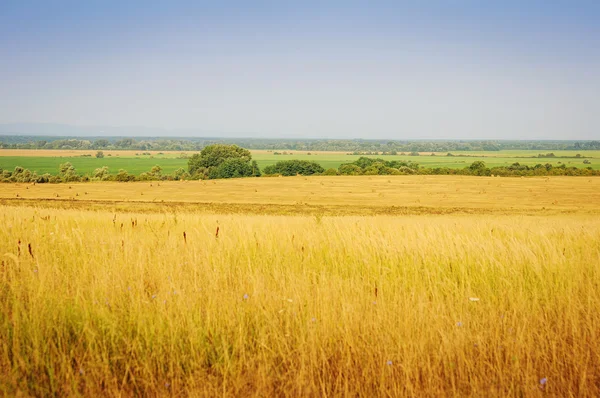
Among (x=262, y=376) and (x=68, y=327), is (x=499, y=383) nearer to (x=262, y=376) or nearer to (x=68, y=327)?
(x=262, y=376)

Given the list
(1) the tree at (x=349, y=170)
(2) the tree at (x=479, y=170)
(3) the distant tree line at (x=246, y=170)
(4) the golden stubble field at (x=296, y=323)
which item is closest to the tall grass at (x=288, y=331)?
(4) the golden stubble field at (x=296, y=323)

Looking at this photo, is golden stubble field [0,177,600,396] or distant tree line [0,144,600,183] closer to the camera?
golden stubble field [0,177,600,396]

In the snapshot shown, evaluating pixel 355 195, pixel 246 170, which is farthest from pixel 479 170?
pixel 246 170

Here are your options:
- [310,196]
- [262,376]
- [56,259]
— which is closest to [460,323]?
[262,376]

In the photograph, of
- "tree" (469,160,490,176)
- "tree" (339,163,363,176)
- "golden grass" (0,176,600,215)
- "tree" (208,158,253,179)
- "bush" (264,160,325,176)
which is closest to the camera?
"golden grass" (0,176,600,215)

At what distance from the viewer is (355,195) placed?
37000 mm

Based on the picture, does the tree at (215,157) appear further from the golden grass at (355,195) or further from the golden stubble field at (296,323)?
the golden stubble field at (296,323)

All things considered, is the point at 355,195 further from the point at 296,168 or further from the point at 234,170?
the point at 296,168

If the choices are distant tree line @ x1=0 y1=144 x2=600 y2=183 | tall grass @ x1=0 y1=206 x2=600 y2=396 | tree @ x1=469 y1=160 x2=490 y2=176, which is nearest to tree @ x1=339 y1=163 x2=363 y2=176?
distant tree line @ x1=0 y1=144 x2=600 y2=183

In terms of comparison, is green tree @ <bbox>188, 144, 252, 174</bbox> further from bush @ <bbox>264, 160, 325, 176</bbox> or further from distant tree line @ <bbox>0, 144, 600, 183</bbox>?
bush @ <bbox>264, 160, 325, 176</bbox>

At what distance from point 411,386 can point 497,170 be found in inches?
2369

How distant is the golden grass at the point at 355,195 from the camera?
96.5ft

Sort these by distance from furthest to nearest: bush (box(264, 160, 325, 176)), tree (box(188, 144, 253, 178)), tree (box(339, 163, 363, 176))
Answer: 1. tree (box(188, 144, 253, 178))
2. bush (box(264, 160, 325, 176))
3. tree (box(339, 163, 363, 176))

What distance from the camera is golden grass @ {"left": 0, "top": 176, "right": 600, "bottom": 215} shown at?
29.4m
